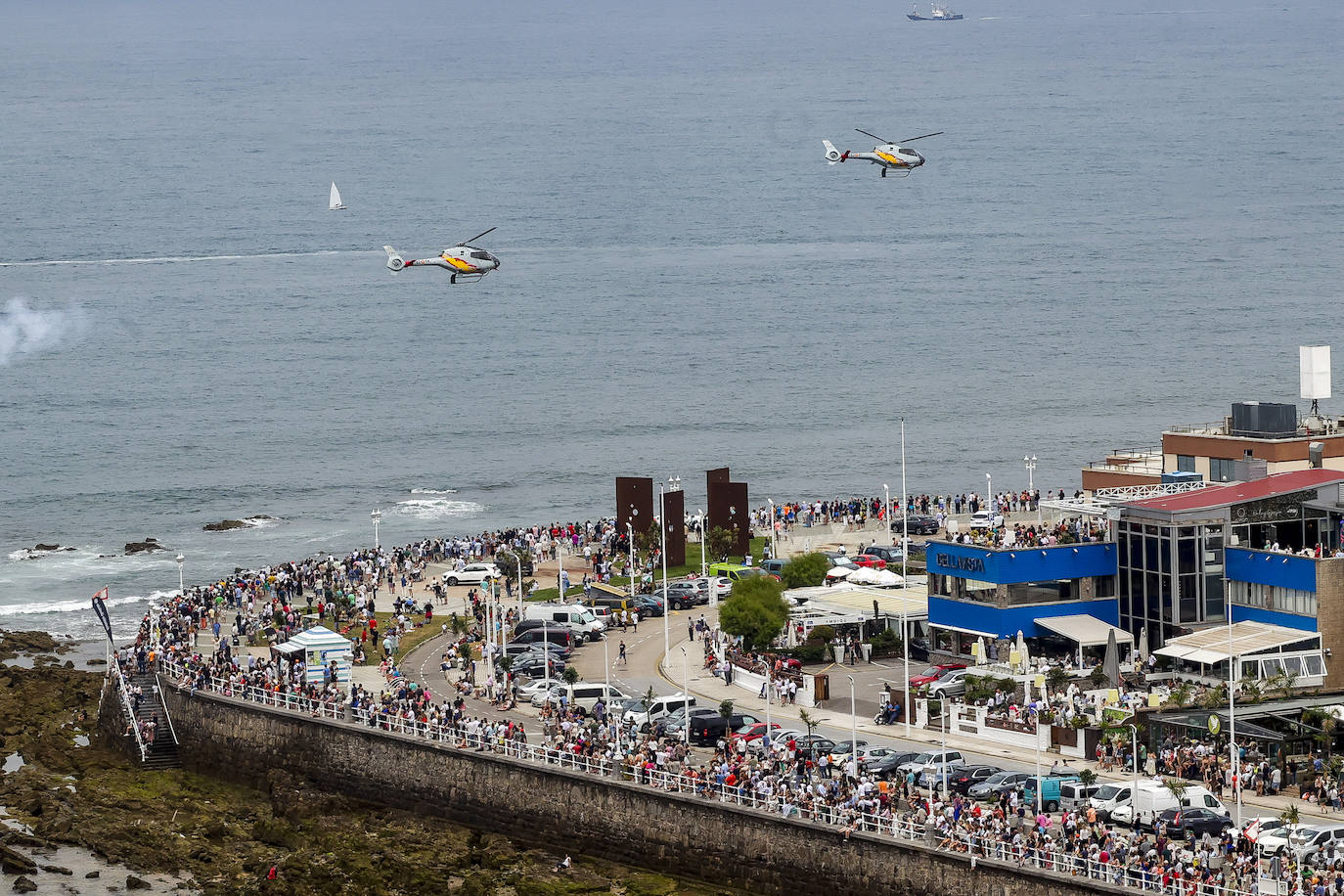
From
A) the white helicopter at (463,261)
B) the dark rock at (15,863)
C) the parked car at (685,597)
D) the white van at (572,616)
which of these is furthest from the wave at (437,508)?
the dark rock at (15,863)

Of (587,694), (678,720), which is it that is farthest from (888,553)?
(678,720)

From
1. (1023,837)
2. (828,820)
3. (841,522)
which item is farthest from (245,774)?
(841,522)

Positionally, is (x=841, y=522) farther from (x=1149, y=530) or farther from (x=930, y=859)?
(x=930, y=859)

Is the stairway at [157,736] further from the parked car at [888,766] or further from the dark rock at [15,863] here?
the parked car at [888,766]

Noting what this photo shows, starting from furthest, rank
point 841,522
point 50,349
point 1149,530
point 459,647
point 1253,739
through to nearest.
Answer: point 50,349, point 841,522, point 459,647, point 1149,530, point 1253,739

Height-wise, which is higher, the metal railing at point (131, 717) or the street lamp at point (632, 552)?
the street lamp at point (632, 552)

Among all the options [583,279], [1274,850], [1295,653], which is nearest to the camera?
[1274,850]

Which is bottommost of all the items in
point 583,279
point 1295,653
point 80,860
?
point 80,860
